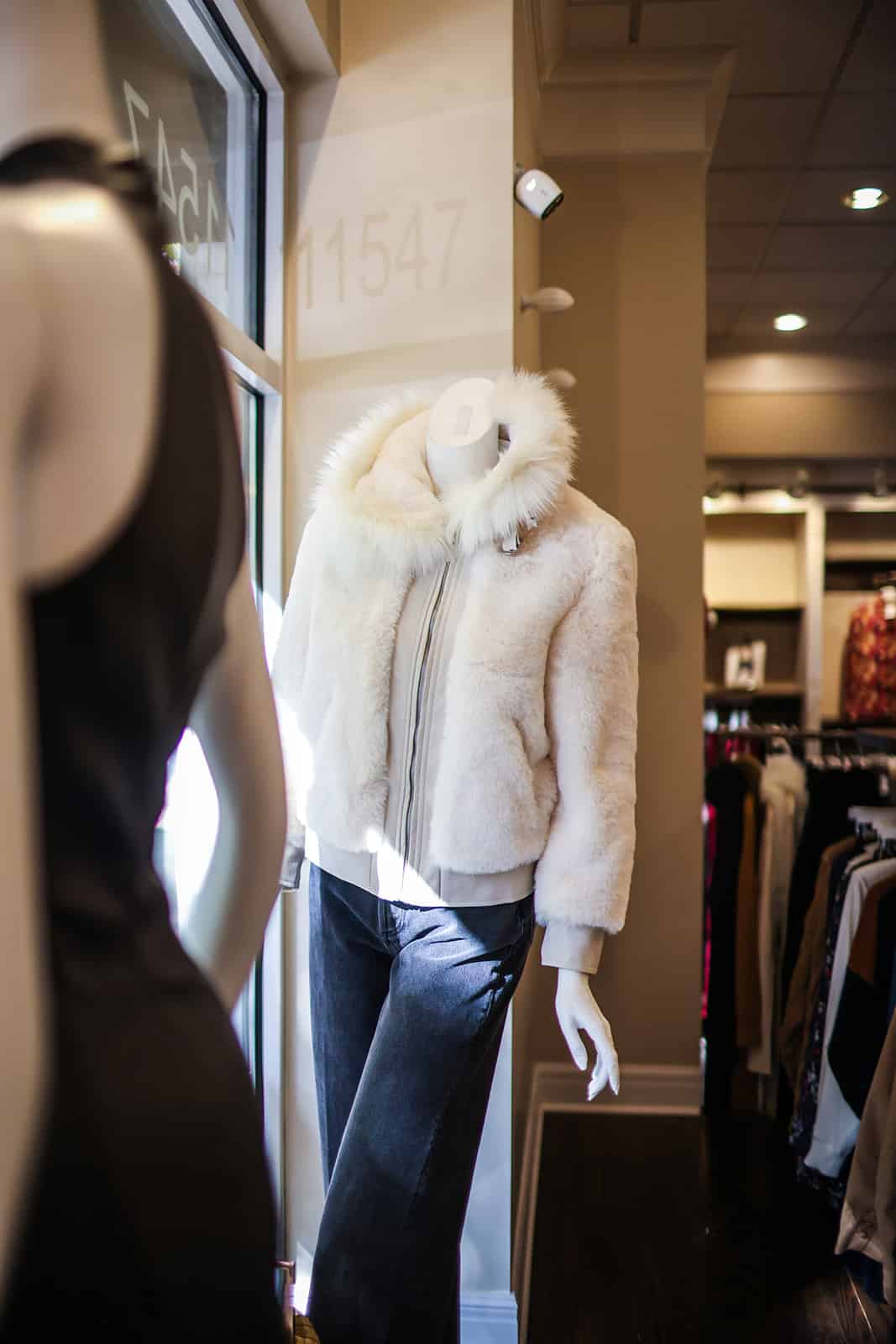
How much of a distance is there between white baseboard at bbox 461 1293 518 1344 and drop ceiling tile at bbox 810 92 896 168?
302 cm

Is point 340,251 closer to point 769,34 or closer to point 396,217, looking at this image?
point 396,217

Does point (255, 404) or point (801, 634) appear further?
point (801, 634)

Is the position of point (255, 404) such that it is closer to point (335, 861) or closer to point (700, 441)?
point (335, 861)

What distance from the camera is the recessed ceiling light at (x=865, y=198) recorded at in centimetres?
355

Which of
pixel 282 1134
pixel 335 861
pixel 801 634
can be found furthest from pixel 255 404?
pixel 801 634

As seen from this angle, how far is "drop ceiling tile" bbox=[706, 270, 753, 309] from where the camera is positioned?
4.29m

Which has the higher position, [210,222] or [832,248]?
[832,248]

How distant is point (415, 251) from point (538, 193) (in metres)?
0.25

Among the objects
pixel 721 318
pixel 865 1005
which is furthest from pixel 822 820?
pixel 721 318

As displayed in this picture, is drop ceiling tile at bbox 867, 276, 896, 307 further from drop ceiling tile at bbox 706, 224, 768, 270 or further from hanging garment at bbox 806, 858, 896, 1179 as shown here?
hanging garment at bbox 806, 858, 896, 1179

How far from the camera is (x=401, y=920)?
50.6 inches

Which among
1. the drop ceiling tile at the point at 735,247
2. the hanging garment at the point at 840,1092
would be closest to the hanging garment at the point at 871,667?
the drop ceiling tile at the point at 735,247

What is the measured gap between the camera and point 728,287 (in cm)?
443

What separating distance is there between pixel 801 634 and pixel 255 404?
4294 millimetres
